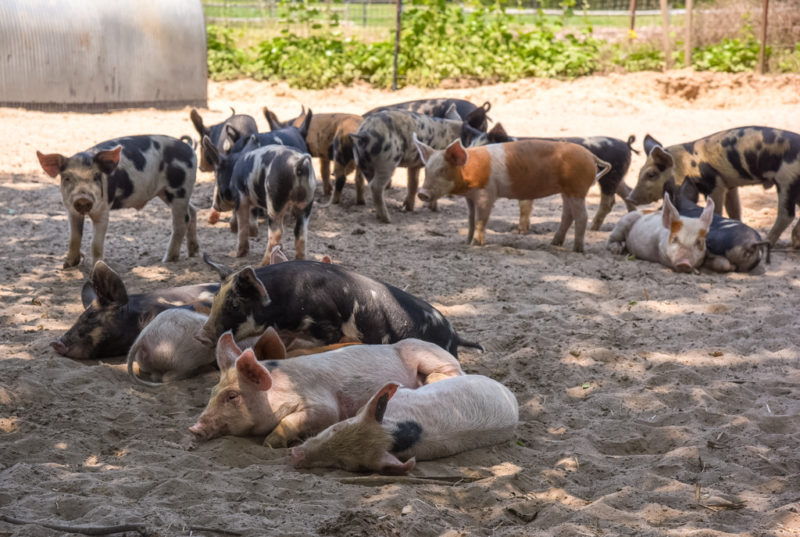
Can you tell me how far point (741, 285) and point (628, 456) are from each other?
12.3 feet

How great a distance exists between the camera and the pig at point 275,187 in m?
6.67

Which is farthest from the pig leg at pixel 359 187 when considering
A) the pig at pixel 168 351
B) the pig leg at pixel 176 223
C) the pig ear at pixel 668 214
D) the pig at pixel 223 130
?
the pig at pixel 168 351

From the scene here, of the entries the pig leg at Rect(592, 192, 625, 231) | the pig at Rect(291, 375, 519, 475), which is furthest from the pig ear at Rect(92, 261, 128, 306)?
the pig leg at Rect(592, 192, 625, 231)

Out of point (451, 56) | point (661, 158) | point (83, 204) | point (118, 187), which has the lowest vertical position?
point (83, 204)

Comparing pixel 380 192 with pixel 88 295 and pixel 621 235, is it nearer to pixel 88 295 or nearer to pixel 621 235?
pixel 621 235

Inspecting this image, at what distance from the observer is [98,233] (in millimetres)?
6512

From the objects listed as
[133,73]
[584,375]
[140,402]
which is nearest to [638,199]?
[584,375]

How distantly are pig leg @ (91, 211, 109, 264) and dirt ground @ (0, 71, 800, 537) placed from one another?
212mm

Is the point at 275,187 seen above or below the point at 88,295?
above

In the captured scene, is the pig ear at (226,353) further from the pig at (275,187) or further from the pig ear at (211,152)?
the pig ear at (211,152)

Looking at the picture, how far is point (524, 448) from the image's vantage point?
392 cm

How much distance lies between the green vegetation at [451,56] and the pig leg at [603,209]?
8.58 metres

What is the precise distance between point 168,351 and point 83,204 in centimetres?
223

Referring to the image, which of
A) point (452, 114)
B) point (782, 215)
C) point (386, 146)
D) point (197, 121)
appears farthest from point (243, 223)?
point (782, 215)
